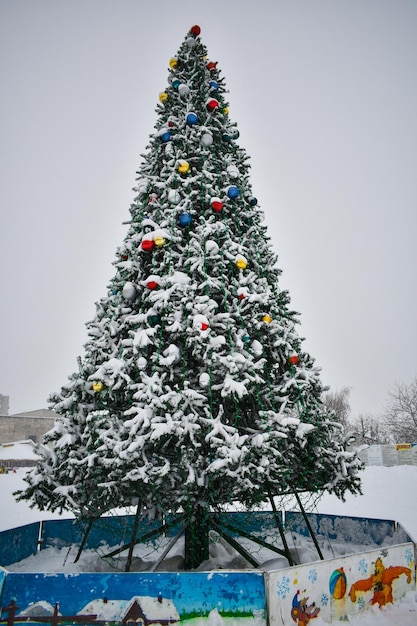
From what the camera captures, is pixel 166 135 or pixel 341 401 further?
pixel 341 401

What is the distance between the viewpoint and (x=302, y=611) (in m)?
3.91

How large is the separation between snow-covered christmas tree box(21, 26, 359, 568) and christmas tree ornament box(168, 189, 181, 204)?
0.05 m

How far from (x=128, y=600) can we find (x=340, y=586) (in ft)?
7.69

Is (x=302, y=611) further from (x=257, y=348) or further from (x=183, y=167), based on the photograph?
(x=183, y=167)

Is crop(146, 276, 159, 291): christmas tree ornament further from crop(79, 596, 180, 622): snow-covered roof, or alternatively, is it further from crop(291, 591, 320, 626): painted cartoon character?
crop(291, 591, 320, 626): painted cartoon character

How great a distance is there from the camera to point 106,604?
3.58m

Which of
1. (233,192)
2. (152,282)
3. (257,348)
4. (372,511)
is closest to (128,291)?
(152,282)

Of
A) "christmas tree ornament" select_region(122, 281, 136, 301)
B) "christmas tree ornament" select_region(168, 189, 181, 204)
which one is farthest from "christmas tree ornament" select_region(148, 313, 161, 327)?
"christmas tree ornament" select_region(168, 189, 181, 204)

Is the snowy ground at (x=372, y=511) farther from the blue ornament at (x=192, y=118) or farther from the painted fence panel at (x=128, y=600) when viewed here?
the blue ornament at (x=192, y=118)

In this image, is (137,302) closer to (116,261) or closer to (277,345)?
(116,261)

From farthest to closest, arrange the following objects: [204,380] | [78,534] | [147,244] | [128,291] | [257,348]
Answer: [78,534]
[128,291]
[147,244]
[257,348]
[204,380]

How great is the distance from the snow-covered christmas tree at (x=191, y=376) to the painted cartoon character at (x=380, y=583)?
1182mm

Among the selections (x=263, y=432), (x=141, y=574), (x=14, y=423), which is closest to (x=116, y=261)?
(x=263, y=432)

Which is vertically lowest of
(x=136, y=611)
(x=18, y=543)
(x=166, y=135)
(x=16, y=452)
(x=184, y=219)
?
(x=16, y=452)
